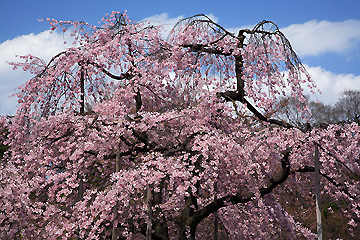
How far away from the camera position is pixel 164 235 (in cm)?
775

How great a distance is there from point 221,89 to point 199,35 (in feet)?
7.42

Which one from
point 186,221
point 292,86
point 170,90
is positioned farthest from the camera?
point 170,90

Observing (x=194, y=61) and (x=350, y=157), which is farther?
(x=194, y=61)

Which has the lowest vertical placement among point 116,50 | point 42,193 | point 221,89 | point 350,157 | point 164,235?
point 164,235

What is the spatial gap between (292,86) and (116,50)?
4.39 metres

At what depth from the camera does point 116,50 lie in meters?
9.34

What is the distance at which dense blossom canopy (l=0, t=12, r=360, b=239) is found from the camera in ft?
21.6

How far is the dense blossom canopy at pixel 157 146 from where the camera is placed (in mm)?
6590

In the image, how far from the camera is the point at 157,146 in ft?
26.0

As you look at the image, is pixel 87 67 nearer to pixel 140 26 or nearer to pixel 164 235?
pixel 140 26

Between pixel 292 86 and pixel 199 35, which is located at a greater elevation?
pixel 199 35

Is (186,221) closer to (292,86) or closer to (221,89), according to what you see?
(221,89)

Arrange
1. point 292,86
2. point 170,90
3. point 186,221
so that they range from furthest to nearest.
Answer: point 170,90 < point 292,86 < point 186,221

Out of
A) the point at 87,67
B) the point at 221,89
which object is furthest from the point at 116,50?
the point at 221,89
